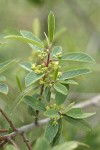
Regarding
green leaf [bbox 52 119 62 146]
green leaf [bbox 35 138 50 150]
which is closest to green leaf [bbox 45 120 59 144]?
green leaf [bbox 52 119 62 146]

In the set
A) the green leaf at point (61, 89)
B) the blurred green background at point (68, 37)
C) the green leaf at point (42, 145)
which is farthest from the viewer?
the blurred green background at point (68, 37)

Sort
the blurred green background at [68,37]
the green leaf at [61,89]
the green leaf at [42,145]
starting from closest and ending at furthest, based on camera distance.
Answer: the green leaf at [42,145], the green leaf at [61,89], the blurred green background at [68,37]

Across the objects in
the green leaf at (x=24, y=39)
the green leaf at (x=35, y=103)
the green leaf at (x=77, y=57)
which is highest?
the green leaf at (x=24, y=39)

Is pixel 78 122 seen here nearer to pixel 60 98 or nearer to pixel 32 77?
pixel 60 98

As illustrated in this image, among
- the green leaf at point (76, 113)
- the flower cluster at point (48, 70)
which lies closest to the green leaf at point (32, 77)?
the flower cluster at point (48, 70)

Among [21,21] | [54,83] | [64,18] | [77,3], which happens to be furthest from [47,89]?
[21,21]

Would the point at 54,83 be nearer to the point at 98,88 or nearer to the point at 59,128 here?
the point at 59,128

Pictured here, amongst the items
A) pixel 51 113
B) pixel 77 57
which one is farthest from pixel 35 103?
pixel 77 57

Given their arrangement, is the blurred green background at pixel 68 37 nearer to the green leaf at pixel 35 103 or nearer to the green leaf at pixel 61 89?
the green leaf at pixel 35 103

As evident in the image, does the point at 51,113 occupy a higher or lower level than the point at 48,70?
lower
